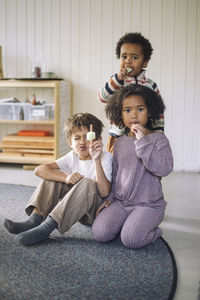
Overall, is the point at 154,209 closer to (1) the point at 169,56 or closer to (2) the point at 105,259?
(2) the point at 105,259

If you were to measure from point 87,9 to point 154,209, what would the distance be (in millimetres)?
2562

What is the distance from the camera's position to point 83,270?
1.45 metres

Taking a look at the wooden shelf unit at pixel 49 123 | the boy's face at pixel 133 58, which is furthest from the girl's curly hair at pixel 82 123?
the wooden shelf unit at pixel 49 123

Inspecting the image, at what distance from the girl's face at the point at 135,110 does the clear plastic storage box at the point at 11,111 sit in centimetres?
208

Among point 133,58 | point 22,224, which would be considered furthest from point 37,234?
point 133,58

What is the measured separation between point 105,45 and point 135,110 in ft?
6.85

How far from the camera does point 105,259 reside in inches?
61.6

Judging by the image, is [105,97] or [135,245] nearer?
[135,245]

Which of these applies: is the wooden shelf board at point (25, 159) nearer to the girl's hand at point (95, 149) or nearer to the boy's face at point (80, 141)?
the boy's face at point (80, 141)

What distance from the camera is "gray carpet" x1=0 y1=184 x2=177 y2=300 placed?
128 centimetres

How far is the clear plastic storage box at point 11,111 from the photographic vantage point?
3.71m

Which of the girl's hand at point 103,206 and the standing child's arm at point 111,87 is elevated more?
the standing child's arm at point 111,87

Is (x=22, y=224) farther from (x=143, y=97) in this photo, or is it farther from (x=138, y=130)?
(x=143, y=97)

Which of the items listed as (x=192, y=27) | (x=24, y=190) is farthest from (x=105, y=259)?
(x=192, y=27)
